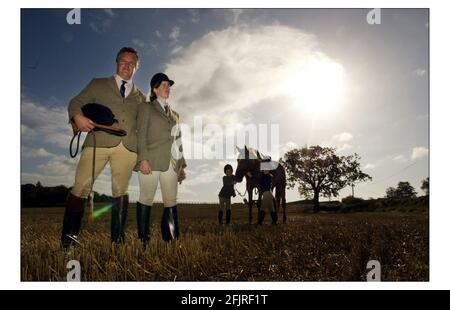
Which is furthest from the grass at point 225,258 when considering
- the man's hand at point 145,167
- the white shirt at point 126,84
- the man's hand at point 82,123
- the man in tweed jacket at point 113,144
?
the white shirt at point 126,84

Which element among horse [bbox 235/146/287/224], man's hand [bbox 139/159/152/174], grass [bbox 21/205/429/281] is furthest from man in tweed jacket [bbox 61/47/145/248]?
horse [bbox 235/146/287/224]

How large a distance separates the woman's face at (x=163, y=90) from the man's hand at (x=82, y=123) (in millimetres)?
1276

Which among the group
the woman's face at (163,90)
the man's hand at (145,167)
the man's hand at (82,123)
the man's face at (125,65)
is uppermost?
the man's face at (125,65)

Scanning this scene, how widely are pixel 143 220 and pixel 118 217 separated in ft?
1.40

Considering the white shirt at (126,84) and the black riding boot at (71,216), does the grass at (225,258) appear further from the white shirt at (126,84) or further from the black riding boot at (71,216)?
the white shirt at (126,84)

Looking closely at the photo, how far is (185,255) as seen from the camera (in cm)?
492

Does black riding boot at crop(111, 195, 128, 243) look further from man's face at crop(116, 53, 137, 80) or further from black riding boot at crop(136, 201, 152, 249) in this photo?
man's face at crop(116, 53, 137, 80)

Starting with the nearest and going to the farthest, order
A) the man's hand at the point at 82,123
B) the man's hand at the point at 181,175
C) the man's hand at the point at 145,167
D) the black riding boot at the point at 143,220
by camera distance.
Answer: the man's hand at the point at 82,123
the man's hand at the point at 145,167
the black riding boot at the point at 143,220
the man's hand at the point at 181,175

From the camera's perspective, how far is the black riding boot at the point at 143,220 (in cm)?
550

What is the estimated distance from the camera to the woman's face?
5.75 m

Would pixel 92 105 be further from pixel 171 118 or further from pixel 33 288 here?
pixel 33 288

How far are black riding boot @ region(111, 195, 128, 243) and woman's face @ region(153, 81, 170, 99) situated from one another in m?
1.93

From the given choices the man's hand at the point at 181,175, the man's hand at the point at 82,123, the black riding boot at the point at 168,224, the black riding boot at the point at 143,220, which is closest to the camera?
the man's hand at the point at 82,123
